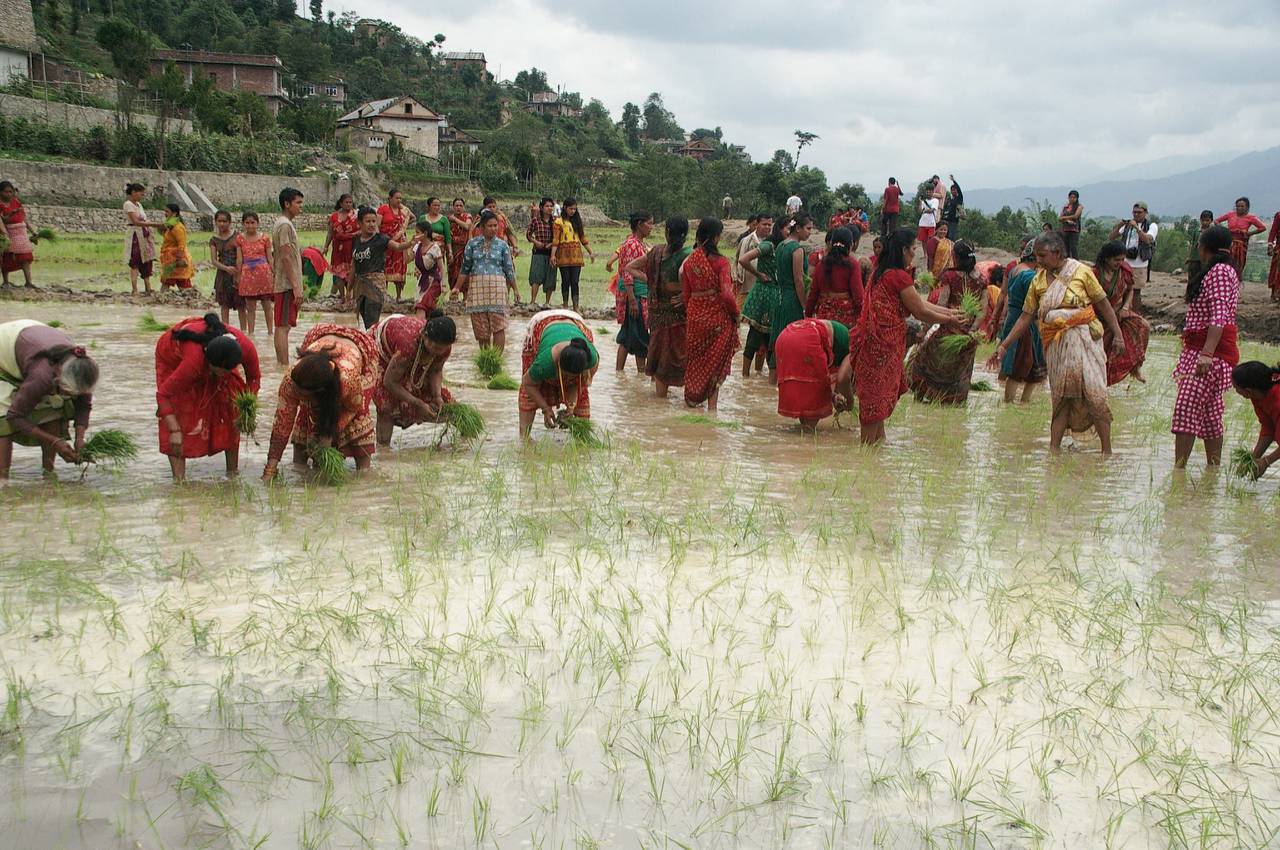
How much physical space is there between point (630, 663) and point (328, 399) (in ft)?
9.40

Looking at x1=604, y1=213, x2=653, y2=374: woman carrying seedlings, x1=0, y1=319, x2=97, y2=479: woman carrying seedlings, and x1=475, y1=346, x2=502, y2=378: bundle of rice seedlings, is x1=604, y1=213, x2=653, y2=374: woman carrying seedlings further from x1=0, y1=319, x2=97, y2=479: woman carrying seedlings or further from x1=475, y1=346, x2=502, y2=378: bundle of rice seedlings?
x1=0, y1=319, x2=97, y2=479: woman carrying seedlings

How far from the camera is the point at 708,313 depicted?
28.2ft

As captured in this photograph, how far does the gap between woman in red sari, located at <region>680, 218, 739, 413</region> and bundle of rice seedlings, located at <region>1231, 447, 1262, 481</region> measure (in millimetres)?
3606

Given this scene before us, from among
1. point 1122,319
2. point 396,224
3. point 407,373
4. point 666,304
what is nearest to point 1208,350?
point 1122,319

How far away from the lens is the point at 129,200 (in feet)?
49.0

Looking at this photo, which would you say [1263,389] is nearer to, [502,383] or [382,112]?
[502,383]

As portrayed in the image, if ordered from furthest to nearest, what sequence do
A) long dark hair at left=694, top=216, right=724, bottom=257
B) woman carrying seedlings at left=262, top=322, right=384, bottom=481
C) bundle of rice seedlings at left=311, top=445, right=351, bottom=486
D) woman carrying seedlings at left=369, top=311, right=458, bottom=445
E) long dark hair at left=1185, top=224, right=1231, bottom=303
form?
1. long dark hair at left=694, top=216, right=724, bottom=257
2. woman carrying seedlings at left=369, top=311, right=458, bottom=445
3. long dark hair at left=1185, top=224, right=1231, bottom=303
4. bundle of rice seedlings at left=311, top=445, right=351, bottom=486
5. woman carrying seedlings at left=262, top=322, right=384, bottom=481

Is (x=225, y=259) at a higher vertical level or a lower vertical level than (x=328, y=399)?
higher

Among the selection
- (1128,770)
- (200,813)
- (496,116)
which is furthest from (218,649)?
(496,116)

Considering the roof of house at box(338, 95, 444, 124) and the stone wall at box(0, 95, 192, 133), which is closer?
the stone wall at box(0, 95, 192, 133)

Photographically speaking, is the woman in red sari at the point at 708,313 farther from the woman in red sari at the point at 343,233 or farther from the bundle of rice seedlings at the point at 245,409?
the woman in red sari at the point at 343,233

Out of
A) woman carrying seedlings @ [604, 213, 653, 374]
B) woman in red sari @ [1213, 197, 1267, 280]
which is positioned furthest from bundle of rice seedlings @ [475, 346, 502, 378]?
woman in red sari @ [1213, 197, 1267, 280]

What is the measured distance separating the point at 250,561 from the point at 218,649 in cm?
101

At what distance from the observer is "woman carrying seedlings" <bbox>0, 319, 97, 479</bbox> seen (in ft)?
18.2
